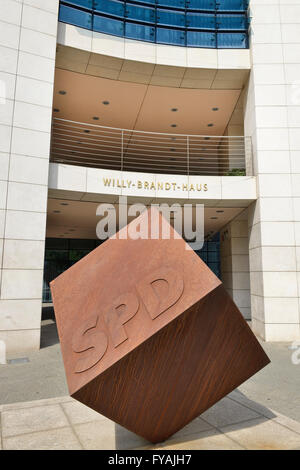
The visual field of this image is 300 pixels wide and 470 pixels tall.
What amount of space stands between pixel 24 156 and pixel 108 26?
6250mm

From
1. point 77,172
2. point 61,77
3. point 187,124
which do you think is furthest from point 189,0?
point 77,172

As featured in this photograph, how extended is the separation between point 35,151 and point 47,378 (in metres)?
6.99

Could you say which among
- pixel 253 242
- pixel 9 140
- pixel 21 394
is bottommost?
pixel 21 394

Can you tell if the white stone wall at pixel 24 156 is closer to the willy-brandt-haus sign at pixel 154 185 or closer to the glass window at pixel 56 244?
the willy-brandt-haus sign at pixel 154 185

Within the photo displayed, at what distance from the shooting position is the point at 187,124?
16.2 m

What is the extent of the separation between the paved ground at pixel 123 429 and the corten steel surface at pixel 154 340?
1.75 ft

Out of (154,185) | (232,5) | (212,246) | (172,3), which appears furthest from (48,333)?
(212,246)

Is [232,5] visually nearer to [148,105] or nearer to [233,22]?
[233,22]

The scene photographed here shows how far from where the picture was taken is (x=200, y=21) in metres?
13.1

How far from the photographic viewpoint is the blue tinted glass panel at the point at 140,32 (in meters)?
12.5

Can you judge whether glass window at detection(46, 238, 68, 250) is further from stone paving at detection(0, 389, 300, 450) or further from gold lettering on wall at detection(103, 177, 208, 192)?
stone paving at detection(0, 389, 300, 450)

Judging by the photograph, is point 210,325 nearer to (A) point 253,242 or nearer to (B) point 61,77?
(A) point 253,242

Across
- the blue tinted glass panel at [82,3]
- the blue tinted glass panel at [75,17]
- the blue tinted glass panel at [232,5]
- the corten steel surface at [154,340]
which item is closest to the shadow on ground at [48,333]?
the corten steel surface at [154,340]

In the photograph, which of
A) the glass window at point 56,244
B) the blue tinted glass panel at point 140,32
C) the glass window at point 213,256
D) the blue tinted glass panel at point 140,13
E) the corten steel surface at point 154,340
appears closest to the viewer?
the corten steel surface at point 154,340
